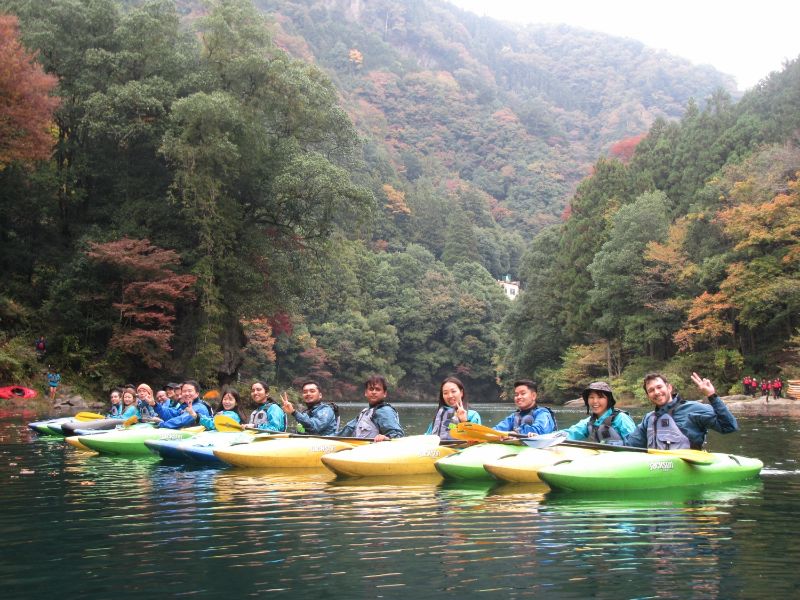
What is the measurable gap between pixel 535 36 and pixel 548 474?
175625mm

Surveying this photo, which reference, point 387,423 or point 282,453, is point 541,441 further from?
point 282,453

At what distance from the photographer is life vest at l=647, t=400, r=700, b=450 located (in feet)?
28.3

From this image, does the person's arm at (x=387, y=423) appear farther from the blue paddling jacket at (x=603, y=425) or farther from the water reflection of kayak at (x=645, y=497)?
the blue paddling jacket at (x=603, y=425)

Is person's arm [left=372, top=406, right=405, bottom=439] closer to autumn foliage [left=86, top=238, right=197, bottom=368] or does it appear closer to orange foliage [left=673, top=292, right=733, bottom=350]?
autumn foliage [left=86, top=238, right=197, bottom=368]

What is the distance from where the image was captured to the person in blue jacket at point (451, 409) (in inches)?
387

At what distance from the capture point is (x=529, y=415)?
32.2ft

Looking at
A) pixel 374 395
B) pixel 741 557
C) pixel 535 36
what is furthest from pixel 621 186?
pixel 535 36

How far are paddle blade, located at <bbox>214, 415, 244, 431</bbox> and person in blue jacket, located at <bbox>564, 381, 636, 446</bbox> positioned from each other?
4.88 metres

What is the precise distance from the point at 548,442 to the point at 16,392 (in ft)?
58.2

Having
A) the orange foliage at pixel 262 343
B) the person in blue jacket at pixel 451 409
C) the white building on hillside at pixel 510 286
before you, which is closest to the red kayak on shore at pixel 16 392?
the person in blue jacket at pixel 451 409

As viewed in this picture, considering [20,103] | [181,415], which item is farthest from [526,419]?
[20,103]

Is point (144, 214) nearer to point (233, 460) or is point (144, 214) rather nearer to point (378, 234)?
point (233, 460)

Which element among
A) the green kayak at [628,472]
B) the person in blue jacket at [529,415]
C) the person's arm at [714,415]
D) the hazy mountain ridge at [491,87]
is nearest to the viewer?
the green kayak at [628,472]

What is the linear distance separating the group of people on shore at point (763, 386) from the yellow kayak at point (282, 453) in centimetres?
2203
